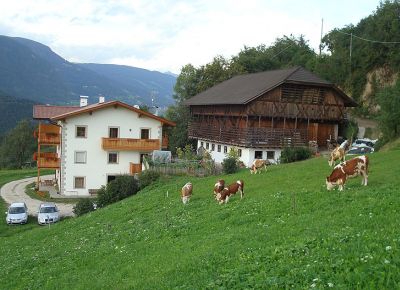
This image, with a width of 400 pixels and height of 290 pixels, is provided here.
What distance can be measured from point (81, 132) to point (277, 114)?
70.8 ft

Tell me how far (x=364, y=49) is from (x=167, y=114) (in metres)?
35.0

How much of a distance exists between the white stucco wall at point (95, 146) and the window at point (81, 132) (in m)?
0.31

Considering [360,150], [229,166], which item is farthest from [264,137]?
[229,166]

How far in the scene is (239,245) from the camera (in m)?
12.3

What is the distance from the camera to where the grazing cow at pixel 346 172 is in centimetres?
1778

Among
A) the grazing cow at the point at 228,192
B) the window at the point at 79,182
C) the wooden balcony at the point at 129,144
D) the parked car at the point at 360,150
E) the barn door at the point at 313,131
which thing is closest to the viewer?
the grazing cow at the point at 228,192

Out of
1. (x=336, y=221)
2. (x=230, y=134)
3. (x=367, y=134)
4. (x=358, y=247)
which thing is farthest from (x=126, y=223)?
(x=367, y=134)

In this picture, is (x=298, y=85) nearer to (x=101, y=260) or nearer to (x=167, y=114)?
(x=167, y=114)

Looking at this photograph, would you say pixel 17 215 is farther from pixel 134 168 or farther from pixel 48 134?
pixel 48 134

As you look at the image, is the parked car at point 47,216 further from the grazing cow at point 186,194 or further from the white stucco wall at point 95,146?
the grazing cow at point 186,194

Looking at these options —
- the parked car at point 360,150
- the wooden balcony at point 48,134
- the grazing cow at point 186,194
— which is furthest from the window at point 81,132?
the grazing cow at point 186,194

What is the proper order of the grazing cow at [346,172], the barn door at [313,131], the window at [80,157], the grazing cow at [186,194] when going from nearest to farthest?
1. the grazing cow at [346,172]
2. the grazing cow at [186,194]
3. the window at [80,157]
4. the barn door at [313,131]

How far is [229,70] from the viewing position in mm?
78875

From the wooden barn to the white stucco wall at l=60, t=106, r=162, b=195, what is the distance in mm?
9957
